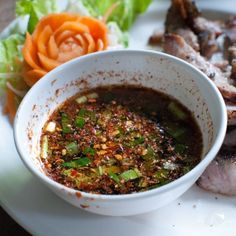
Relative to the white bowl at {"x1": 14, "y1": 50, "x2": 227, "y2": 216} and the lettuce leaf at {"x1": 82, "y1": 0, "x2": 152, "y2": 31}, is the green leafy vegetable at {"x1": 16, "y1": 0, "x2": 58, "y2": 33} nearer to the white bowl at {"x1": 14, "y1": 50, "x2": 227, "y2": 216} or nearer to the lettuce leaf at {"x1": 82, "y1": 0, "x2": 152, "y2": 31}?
the lettuce leaf at {"x1": 82, "y1": 0, "x2": 152, "y2": 31}

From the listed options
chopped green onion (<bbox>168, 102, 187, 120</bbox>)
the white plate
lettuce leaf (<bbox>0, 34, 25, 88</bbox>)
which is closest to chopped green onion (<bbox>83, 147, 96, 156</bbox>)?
the white plate

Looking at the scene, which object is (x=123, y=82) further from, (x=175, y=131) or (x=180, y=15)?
(x=180, y=15)

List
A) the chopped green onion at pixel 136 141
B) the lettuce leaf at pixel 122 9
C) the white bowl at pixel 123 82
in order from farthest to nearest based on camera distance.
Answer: the lettuce leaf at pixel 122 9, the chopped green onion at pixel 136 141, the white bowl at pixel 123 82

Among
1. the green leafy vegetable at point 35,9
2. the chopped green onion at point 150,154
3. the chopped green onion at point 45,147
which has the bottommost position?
the chopped green onion at point 150,154

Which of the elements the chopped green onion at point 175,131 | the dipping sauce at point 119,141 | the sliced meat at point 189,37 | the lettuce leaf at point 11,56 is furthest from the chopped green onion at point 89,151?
the sliced meat at point 189,37

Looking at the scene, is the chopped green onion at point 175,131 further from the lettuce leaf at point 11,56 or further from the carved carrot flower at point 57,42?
the lettuce leaf at point 11,56

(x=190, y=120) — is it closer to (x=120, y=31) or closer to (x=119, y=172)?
(x=119, y=172)

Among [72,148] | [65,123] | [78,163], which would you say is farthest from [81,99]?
[78,163]
